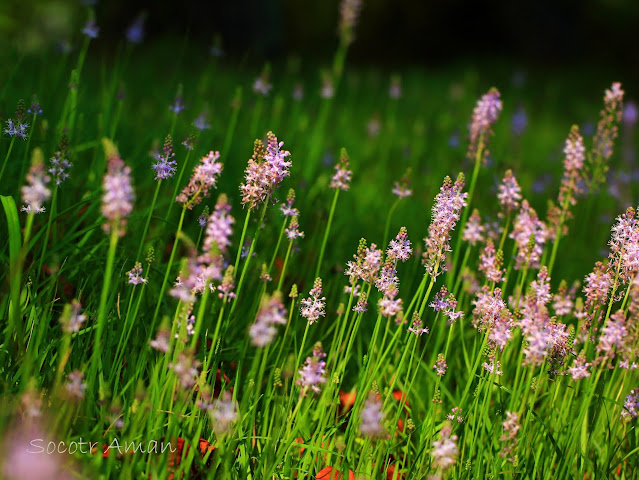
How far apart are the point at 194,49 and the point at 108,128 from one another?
515 cm

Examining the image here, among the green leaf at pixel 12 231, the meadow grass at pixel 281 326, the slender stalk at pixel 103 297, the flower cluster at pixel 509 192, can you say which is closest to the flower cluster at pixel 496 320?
the meadow grass at pixel 281 326

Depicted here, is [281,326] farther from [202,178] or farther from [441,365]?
[202,178]

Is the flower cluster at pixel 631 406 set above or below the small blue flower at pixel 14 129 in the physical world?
below

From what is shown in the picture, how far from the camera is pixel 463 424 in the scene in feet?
7.19

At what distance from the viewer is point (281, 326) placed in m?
2.79

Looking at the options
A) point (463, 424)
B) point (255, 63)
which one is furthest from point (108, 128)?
point (255, 63)

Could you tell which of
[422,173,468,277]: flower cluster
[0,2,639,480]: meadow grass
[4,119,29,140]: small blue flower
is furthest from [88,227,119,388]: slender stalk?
[422,173,468,277]: flower cluster

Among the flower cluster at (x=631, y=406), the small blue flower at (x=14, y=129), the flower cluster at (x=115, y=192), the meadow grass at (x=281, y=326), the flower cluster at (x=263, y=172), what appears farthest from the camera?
the small blue flower at (x=14, y=129)

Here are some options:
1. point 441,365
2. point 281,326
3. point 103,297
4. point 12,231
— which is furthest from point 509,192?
point 12,231

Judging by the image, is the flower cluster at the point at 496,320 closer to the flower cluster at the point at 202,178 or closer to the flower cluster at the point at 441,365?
the flower cluster at the point at 441,365

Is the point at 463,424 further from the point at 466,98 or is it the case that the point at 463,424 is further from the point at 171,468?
the point at 466,98

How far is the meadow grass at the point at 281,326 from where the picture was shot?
1.77 meters

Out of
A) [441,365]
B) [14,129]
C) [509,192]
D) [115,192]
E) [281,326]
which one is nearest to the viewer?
[115,192]

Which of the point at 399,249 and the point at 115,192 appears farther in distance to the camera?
the point at 399,249
